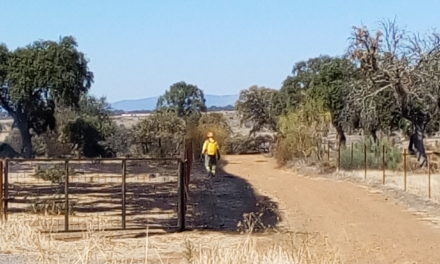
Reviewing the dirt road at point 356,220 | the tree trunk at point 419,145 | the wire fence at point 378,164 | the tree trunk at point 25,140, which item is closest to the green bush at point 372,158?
the wire fence at point 378,164

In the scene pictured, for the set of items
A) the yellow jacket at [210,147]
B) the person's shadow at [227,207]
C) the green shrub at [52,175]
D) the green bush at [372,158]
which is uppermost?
the yellow jacket at [210,147]

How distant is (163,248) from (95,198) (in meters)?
9.44

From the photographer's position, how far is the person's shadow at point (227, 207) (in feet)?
65.6

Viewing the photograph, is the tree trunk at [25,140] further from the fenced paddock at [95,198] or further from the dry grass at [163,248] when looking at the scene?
the dry grass at [163,248]

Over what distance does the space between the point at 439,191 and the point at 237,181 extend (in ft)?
32.0

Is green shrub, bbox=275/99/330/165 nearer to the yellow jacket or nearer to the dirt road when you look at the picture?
the dirt road

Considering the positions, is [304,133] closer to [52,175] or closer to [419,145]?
[419,145]

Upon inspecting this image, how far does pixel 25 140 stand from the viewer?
2105 inches

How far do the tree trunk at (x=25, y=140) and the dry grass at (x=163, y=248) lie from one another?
1346 inches

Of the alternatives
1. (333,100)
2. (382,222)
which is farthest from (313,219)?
(333,100)

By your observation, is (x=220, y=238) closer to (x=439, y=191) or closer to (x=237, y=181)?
(x=439, y=191)

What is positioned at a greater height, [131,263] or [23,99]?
[23,99]

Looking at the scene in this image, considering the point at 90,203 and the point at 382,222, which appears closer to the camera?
the point at 382,222

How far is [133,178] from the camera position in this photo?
34375 mm
